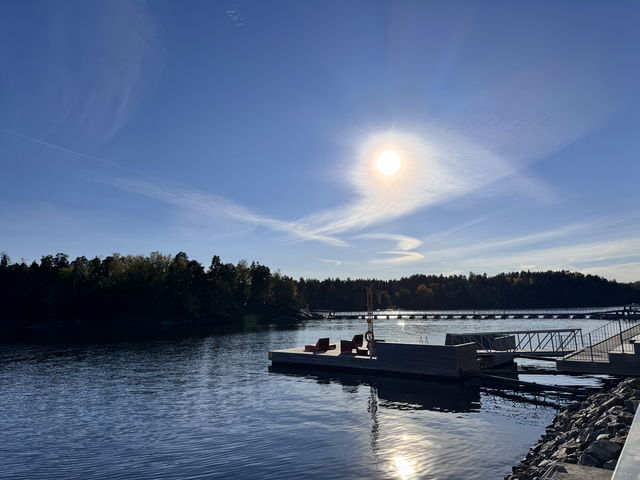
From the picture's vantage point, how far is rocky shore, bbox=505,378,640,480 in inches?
530

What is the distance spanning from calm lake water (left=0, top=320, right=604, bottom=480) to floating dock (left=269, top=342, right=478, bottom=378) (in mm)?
1150

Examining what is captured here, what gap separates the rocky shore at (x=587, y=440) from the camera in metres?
13.5

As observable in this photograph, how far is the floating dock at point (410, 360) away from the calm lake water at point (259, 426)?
1.15m

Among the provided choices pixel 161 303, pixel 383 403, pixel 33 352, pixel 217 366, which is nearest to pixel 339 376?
pixel 383 403

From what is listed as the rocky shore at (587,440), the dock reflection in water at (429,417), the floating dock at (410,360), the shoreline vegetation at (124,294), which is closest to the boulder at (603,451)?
the rocky shore at (587,440)

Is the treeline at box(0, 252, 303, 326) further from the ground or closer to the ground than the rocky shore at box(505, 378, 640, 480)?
further from the ground

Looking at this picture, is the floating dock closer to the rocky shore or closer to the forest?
the rocky shore

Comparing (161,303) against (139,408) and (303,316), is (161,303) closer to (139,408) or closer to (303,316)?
(303,316)

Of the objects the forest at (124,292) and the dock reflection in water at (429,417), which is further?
the forest at (124,292)

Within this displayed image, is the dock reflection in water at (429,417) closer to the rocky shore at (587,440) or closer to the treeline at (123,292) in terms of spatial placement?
the rocky shore at (587,440)

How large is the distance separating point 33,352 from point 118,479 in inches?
2423

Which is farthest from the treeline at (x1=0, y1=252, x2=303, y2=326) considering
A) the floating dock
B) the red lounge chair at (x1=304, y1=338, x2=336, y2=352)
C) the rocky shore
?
the rocky shore

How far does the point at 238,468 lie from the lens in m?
17.7

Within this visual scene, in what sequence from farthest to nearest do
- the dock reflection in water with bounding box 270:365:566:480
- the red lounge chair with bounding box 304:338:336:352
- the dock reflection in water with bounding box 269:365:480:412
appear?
1. the red lounge chair with bounding box 304:338:336:352
2. the dock reflection in water with bounding box 269:365:480:412
3. the dock reflection in water with bounding box 270:365:566:480
